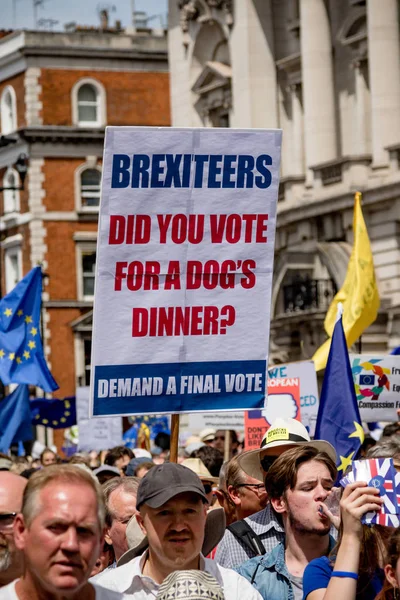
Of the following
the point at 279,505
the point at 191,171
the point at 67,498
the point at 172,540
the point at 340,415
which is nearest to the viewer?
the point at 67,498

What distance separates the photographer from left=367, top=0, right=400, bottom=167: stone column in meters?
31.9

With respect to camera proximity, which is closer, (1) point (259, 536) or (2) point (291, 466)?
(2) point (291, 466)

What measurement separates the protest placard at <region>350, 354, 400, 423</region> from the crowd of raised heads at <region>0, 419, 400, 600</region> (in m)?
7.18

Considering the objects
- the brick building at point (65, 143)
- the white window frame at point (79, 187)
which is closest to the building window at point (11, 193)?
the brick building at point (65, 143)

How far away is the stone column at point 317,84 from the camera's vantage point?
3428 cm

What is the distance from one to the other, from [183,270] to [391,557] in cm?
256

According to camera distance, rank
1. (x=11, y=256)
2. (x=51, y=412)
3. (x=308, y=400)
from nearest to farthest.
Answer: (x=308, y=400), (x=51, y=412), (x=11, y=256)

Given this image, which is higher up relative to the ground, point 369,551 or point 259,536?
point 369,551

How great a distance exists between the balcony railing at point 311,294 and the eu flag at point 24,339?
11.0 metres

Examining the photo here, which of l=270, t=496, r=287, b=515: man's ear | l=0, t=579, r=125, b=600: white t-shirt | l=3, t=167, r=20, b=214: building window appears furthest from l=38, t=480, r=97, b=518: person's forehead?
l=3, t=167, r=20, b=214: building window

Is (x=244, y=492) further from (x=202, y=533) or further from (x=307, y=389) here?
(x=307, y=389)

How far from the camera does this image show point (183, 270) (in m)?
7.78

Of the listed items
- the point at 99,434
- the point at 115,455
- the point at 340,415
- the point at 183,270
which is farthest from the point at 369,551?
the point at 99,434

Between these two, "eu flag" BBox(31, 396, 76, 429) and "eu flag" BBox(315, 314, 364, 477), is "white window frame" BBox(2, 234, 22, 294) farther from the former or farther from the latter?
"eu flag" BBox(315, 314, 364, 477)
